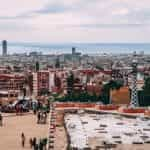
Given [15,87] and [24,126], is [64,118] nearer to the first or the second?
[24,126]

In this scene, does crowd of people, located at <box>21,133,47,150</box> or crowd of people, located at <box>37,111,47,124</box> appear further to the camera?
crowd of people, located at <box>37,111,47,124</box>

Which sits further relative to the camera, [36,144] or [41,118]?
[41,118]

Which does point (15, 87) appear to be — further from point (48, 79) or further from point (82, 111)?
point (82, 111)

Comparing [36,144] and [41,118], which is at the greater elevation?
[36,144]

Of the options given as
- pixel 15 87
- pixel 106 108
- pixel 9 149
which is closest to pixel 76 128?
pixel 9 149

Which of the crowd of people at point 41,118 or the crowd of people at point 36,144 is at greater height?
the crowd of people at point 36,144

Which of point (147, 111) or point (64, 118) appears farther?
point (147, 111)

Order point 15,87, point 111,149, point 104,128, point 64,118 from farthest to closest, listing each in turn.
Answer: point 15,87
point 64,118
point 104,128
point 111,149

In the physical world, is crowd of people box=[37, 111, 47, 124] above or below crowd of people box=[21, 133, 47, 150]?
below

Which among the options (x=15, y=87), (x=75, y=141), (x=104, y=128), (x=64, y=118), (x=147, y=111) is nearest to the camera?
(x=75, y=141)

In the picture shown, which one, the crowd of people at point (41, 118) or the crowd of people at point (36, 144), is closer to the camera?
the crowd of people at point (36, 144)
